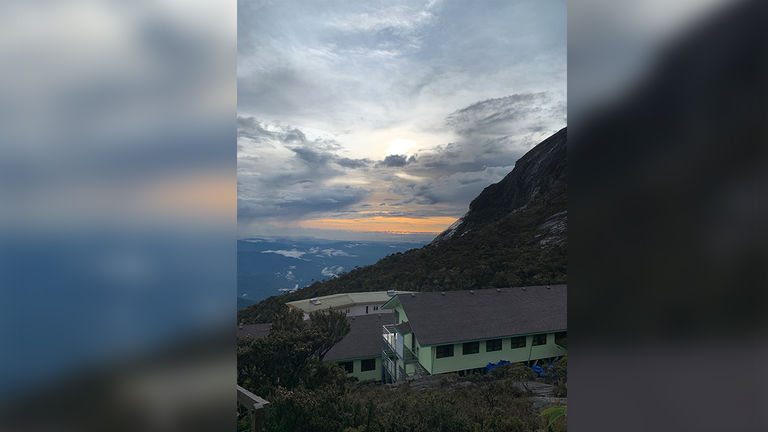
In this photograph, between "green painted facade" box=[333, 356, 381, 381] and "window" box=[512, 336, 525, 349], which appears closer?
"green painted facade" box=[333, 356, 381, 381]

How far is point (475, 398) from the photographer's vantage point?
5.49m

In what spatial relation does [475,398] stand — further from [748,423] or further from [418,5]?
[418,5]

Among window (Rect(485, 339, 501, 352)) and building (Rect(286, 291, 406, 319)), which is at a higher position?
building (Rect(286, 291, 406, 319))

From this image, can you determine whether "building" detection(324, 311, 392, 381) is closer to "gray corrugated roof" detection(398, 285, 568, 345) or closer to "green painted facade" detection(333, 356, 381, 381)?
"green painted facade" detection(333, 356, 381, 381)

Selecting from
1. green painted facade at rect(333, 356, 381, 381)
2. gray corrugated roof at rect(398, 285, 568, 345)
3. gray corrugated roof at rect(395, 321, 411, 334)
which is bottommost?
green painted facade at rect(333, 356, 381, 381)

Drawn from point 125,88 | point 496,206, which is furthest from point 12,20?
point 496,206

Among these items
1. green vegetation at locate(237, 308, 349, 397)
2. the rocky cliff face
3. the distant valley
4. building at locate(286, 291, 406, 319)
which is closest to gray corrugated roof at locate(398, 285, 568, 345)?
building at locate(286, 291, 406, 319)

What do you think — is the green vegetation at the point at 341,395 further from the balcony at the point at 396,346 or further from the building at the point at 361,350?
the building at the point at 361,350

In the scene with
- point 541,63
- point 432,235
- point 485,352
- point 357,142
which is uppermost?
point 541,63

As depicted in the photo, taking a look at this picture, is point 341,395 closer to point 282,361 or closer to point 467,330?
point 282,361

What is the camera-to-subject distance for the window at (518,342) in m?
8.88

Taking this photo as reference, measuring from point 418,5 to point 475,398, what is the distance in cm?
977

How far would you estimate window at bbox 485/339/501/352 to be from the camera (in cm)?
865

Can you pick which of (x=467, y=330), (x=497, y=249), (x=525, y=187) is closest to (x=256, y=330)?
(x=467, y=330)
